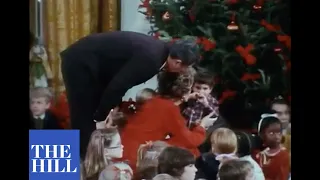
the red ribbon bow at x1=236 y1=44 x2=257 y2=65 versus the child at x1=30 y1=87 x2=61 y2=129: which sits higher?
the red ribbon bow at x1=236 y1=44 x2=257 y2=65

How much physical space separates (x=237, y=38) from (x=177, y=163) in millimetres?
443

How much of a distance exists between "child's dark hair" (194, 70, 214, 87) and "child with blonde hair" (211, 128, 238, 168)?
0.15m

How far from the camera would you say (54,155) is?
5.77ft

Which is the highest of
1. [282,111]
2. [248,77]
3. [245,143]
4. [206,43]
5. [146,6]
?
[146,6]

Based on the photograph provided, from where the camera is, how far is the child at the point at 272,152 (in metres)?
1.78

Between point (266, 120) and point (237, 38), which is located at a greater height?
point (237, 38)

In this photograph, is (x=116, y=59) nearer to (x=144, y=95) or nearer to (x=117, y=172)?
(x=144, y=95)

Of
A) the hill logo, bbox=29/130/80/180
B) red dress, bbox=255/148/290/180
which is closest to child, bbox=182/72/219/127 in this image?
red dress, bbox=255/148/290/180

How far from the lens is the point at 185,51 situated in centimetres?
177

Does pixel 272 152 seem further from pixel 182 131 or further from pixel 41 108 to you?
pixel 41 108

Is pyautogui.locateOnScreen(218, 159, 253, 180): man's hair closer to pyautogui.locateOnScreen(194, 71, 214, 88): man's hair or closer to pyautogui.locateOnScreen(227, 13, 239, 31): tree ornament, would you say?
pyautogui.locateOnScreen(194, 71, 214, 88): man's hair

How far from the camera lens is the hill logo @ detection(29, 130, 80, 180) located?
5.76ft

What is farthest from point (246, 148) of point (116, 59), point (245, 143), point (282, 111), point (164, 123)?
point (116, 59)
